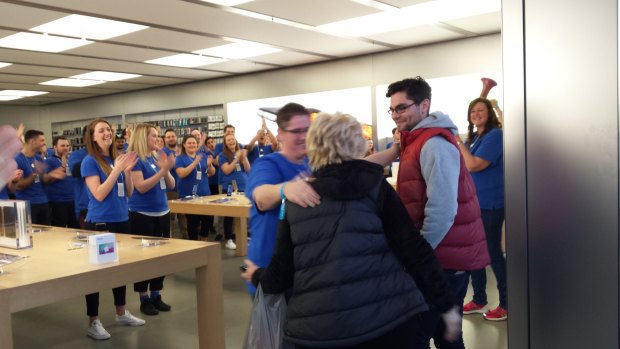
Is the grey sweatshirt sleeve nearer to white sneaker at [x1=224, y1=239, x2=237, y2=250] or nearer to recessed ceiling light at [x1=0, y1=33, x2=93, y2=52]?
white sneaker at [x1=224, y1=239, x2=237, y2=250]

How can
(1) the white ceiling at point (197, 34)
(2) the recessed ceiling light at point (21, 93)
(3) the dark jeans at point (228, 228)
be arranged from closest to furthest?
(1) the white ceiling at point (197, 34) < (3) the dark jeans at point (228, 228) < (2) the recessed ceiling light at point (21, 93)

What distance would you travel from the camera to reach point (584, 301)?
4.69 ft

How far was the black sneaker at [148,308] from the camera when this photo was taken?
4414 millimetres

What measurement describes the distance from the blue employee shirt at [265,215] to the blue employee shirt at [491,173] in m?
2.11

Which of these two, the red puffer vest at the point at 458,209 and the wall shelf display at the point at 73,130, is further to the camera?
the wall shelf display at the point at 73,130

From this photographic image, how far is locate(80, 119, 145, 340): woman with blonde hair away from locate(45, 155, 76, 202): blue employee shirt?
3087 mm

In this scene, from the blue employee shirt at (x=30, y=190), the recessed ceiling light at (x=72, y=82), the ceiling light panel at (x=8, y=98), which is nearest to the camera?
the blue employee shirt at (x=30, y=190)

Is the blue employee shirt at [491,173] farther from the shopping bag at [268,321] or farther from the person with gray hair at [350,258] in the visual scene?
the shopping bag at [268,321]

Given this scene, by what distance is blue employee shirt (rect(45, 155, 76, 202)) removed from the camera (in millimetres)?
6781

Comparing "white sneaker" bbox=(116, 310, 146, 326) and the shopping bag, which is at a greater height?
the shopping bag

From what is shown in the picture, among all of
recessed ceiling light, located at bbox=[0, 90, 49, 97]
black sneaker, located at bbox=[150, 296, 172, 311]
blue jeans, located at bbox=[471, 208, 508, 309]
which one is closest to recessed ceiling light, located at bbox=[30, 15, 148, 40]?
black sneaker, located at bbox=[150, 296, 172, 311]

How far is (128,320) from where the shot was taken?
414cm

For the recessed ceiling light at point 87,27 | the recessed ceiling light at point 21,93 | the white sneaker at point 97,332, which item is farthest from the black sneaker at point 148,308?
the recessed ceiling light at point 21,93

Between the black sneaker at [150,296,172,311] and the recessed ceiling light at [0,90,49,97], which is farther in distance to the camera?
the recessed ceiling light at [0,90,49,97]
